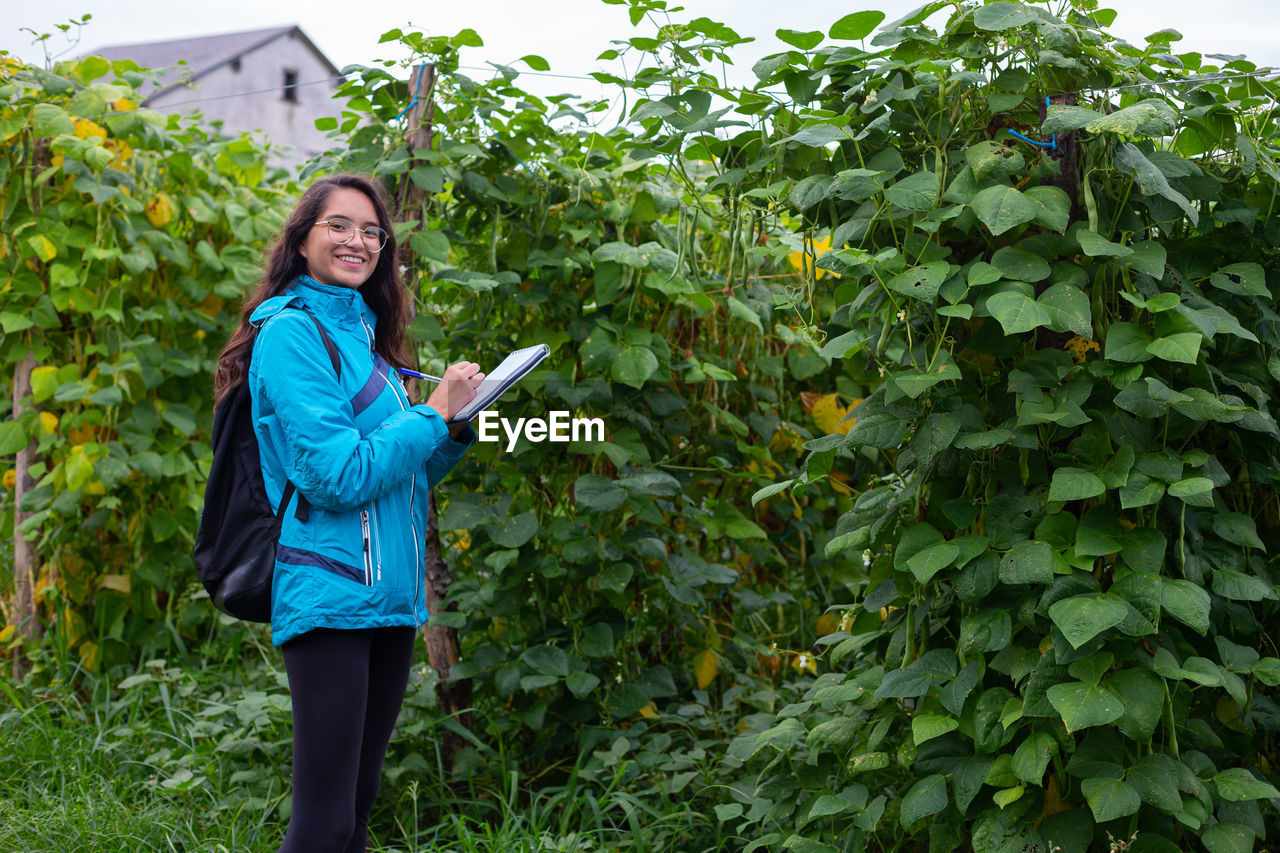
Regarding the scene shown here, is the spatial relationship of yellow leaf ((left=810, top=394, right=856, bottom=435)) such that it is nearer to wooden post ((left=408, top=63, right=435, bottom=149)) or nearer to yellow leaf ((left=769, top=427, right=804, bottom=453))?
yellow leaf ((left=769, top=427, right=804, bottom=453))

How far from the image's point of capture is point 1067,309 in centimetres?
172

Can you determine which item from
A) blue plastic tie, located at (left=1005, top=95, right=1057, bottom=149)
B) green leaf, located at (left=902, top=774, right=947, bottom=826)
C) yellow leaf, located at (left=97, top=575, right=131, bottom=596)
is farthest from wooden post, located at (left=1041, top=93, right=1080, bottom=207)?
yellow leaf, located at (left=97, top=575, right=131, bottom=596)

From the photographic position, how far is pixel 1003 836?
5.82ft

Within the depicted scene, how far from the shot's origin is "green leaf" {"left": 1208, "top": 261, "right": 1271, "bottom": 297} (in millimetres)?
1823

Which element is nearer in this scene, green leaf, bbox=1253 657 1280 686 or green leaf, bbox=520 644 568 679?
green leaf, bbox=1253 657 1280 686

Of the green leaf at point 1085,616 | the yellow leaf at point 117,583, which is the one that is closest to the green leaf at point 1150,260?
the green leaf at point 1085,616

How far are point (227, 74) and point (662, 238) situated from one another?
22626mm

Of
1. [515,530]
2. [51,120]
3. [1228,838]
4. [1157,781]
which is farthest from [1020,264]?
[51,120]

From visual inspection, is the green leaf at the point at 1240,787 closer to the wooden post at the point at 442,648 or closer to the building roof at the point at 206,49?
the wooden post at the point at 442,648

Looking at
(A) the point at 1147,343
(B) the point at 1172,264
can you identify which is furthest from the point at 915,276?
(B) the point at 1172,264

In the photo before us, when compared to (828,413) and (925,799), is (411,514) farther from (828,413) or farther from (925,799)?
(828,413)

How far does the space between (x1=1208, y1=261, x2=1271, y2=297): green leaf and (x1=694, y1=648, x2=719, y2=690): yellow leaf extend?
1618 mm

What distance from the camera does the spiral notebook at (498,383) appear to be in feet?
6.19

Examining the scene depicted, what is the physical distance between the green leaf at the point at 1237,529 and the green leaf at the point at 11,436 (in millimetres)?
3177
